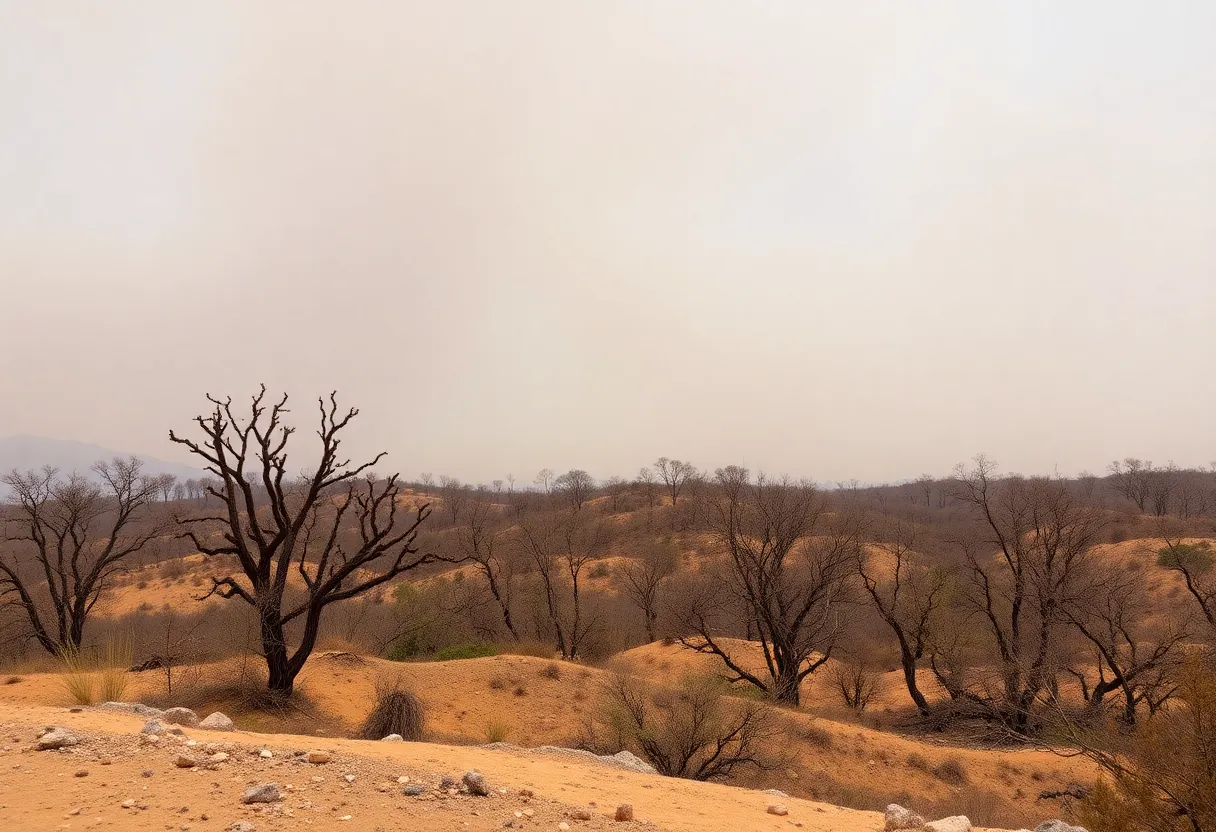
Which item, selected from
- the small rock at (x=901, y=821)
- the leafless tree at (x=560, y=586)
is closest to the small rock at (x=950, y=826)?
the small rock at (x=901, y=821)

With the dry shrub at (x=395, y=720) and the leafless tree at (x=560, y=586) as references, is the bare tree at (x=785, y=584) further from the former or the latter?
the dry shrub at (x=395, y=720)

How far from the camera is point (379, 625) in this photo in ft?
87.0

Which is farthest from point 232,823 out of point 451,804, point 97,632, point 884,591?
point 884,591

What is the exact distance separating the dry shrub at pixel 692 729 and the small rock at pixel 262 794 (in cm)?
781

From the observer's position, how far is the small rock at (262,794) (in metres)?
4.94

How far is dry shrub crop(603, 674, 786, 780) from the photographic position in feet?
37.6

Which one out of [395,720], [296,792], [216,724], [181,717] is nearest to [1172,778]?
[296,792]

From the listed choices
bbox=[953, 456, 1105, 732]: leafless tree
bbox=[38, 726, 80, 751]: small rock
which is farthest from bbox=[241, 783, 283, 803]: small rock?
bbox=[953, 456, 1105, 732]: leafless tree

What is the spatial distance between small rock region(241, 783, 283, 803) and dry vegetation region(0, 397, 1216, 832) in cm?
679

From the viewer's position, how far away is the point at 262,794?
16.3 ft

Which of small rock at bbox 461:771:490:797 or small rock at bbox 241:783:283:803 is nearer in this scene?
small rock at bbox 241:783:283:803

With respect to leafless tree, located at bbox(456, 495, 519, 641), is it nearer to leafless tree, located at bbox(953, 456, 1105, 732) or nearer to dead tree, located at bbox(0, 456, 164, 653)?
dead tree, located at bbox(0, 456, 164, 653)

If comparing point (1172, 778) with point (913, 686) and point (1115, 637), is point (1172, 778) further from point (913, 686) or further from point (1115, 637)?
point (913, 686)

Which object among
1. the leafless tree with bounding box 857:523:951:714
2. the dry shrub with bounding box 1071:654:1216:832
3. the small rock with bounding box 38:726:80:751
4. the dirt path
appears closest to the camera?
the dirt path
